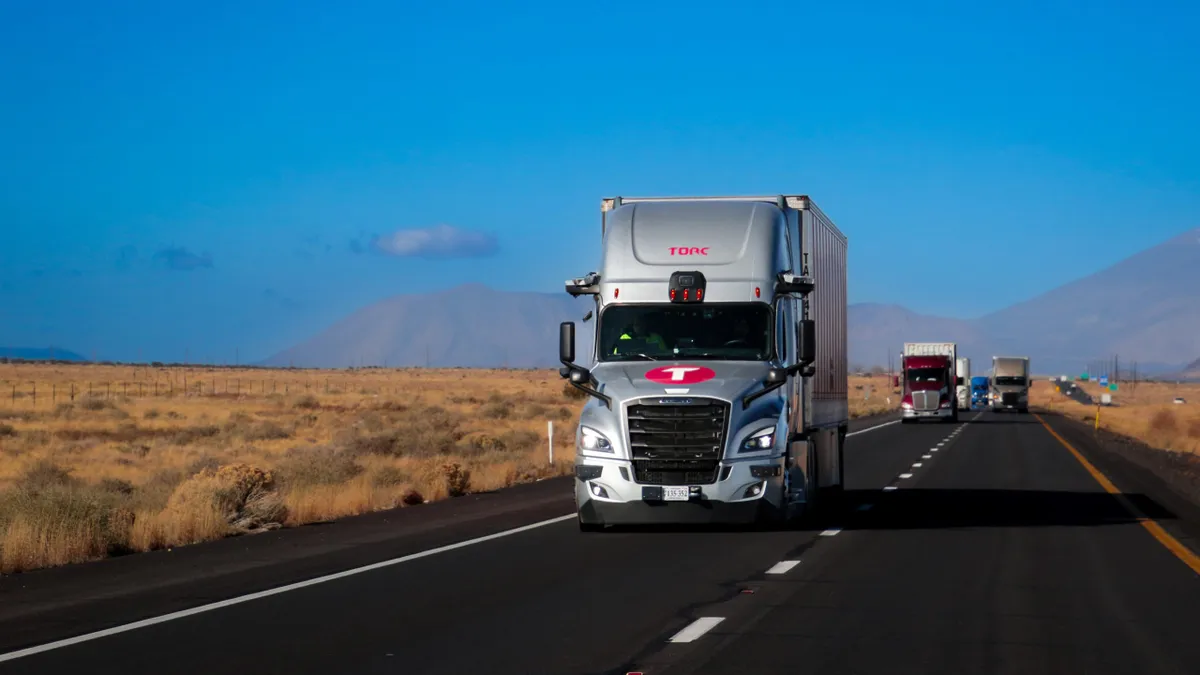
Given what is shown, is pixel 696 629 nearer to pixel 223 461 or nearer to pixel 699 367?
pixel 699 367

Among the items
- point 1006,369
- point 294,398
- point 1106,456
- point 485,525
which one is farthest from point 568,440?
point 1006,369

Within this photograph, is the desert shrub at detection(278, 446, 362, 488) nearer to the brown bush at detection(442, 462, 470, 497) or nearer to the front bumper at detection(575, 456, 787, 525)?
the brown bush at detection(442, 462, 470, 497)

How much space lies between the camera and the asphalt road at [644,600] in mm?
9281

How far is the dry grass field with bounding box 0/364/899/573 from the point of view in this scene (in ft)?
55.4

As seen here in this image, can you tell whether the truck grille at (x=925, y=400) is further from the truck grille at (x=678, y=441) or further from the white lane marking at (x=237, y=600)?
the truck grille at (x=678, y=441)

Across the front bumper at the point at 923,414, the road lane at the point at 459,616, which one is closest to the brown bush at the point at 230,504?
the road lane at the point at 459,616

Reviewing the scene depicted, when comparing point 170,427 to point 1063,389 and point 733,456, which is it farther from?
point 1063,389

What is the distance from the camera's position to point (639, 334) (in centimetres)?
1758

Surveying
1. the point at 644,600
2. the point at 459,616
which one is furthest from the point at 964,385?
the point at 459,616

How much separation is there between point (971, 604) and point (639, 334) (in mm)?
6748

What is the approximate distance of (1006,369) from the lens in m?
87.7

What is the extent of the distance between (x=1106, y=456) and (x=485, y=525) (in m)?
24.3

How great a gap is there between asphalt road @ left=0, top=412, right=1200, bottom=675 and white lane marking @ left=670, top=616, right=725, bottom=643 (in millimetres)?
39

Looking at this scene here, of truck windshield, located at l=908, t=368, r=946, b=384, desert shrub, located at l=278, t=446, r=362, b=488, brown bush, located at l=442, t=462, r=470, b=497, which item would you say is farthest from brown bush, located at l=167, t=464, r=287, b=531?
truck windshield, located at l=908, t=368, r=946, b=384
